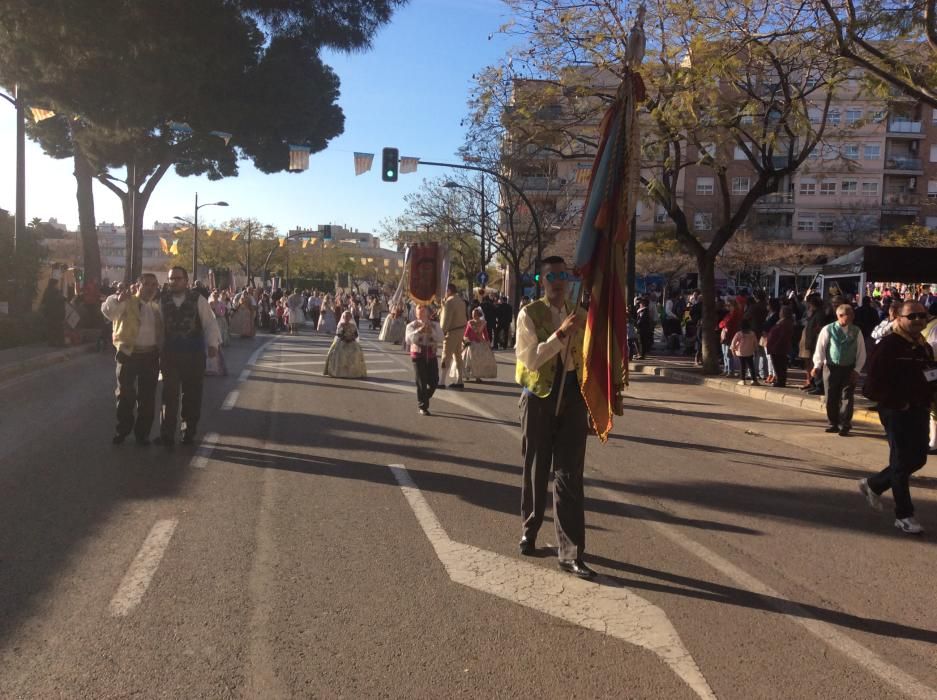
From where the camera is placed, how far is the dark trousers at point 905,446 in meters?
6.06

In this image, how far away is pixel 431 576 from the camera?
485 cm

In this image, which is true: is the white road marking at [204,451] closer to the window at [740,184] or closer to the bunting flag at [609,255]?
the bunting flag at [609,255]

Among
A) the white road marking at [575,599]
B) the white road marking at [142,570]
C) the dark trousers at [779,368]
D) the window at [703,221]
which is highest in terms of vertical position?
the window at [703,221]

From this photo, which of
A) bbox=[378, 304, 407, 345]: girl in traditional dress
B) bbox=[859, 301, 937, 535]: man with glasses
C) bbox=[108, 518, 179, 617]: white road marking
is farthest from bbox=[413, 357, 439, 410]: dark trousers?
bbox=[378, 304, 407, 345]: girl in traditional dress

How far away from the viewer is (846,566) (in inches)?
210

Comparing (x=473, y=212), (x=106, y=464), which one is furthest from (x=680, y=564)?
(x=473, y=212)

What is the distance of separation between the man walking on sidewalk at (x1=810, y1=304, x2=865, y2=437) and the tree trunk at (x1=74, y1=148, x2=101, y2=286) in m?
24.6

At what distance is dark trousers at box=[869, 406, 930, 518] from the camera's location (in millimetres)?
6059

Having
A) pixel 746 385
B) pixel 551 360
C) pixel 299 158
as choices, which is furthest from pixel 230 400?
pixel 299 158

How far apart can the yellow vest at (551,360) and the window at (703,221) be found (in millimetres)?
56218

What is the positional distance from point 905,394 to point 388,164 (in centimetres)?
1938

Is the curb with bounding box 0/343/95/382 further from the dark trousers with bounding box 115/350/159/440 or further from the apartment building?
the apartment building

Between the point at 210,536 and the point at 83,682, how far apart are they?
6.84ft

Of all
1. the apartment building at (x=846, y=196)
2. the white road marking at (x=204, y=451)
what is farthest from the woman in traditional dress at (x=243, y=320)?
the apartment building at (x=846, y=196)
